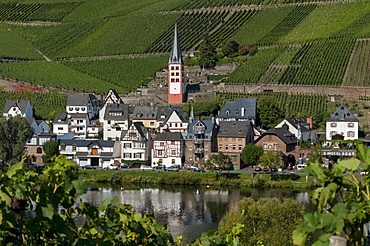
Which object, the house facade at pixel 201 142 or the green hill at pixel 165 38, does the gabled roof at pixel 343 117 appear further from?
the green hill at pixel 165 38

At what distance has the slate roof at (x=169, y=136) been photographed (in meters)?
69.2

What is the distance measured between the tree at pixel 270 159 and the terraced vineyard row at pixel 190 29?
6419 centimetres

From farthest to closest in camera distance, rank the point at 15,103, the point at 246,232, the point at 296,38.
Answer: the point at 296,38, the point at 15,103, the point at 246,232

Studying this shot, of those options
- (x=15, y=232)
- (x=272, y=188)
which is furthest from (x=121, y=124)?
(x=15, y=232)

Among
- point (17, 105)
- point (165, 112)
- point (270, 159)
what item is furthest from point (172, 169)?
point (17, 105)

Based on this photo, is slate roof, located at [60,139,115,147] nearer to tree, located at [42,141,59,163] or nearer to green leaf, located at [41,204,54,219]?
tree, located at [42,141,59,163]

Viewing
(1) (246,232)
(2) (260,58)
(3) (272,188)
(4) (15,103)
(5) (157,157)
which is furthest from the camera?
(2) (260,58)

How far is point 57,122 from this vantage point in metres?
79.6

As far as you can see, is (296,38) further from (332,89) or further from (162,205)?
(162,205)

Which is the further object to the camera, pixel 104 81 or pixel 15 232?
pixel 104 81

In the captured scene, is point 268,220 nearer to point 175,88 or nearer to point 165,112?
point 165,112

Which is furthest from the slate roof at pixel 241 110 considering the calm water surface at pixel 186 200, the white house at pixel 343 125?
the calm water surface at pixel 186 200

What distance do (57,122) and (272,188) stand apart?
31.6m

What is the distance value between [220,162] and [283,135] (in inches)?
317
